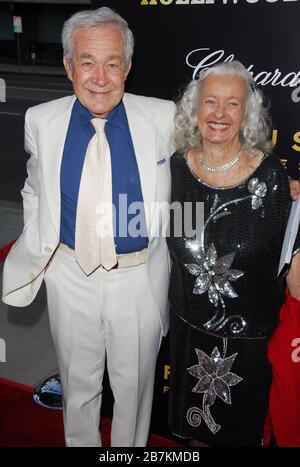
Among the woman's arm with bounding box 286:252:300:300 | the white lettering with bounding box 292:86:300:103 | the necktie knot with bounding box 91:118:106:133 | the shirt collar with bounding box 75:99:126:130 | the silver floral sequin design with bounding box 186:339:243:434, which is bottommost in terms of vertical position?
the silver floral sequin design with bounding box 186:339:243:434

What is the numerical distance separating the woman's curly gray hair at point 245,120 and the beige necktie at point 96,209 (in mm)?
344

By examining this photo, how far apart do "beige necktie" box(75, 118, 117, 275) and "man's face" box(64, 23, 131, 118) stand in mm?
96

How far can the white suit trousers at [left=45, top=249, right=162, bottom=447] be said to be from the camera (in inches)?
85.7

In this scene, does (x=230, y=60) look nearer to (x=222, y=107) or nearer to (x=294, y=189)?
(x=222, y=107)

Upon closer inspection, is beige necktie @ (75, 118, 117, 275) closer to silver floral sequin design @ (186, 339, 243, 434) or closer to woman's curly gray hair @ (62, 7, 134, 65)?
woman's curly gray hair @ (62, 7, 134, 65)

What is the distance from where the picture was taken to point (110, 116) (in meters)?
2.11

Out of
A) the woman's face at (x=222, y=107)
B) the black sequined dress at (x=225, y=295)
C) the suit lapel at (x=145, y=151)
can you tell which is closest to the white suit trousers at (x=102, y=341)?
the black sequined dress at (x=225, y=295)

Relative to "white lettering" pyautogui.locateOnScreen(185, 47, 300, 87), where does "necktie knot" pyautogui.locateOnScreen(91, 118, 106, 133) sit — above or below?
below

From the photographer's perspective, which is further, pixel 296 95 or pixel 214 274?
pixel 296 95

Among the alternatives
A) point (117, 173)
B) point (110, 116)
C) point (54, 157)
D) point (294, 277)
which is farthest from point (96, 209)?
point (294, 277)

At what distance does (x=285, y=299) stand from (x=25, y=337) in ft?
7.05

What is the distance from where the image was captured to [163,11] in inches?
90.8

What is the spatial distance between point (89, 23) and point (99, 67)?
16 cm

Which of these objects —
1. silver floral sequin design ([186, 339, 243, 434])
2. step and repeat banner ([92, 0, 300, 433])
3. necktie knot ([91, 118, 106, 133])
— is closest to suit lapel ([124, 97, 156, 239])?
necktie knot ([91, 118, 106, 133])
